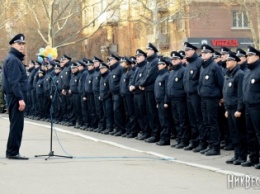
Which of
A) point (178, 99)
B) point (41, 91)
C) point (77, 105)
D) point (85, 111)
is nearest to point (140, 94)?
point (178, 99)

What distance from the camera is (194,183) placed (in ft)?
36.3

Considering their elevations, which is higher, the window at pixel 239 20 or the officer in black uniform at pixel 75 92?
the window at pixel 239 20

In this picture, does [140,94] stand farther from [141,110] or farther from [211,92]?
[211,92]

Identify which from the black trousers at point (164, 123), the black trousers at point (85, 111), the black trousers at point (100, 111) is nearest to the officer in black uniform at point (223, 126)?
the black trousers at point (164, 123)

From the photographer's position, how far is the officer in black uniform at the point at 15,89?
44.1ft

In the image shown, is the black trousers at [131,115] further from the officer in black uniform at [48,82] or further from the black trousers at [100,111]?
the officer in black uniform at [48,82]

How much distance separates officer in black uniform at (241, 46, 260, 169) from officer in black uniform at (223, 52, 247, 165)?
0.27m

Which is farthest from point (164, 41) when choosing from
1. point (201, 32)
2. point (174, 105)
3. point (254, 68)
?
point (254, 68)

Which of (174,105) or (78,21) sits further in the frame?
(78,21)

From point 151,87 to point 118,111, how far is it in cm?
231

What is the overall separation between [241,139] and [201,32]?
125ft

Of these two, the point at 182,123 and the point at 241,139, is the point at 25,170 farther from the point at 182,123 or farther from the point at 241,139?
the point at 182,123

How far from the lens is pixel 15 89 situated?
13.4 meters

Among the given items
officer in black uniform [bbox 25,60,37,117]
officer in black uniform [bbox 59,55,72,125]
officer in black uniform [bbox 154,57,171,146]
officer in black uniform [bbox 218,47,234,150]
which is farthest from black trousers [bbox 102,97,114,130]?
officer in black uniform [bbox 25,60,37,117]
